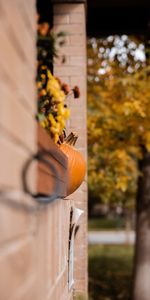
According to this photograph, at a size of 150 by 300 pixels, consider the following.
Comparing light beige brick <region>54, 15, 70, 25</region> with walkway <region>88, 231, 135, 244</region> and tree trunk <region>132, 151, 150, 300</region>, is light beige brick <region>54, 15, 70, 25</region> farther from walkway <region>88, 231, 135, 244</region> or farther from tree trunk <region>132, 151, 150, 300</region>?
walkway <region>88, 231, 135, 244</region>

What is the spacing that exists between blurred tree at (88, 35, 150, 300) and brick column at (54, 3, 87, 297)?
2020mm

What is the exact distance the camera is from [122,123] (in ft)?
24.0

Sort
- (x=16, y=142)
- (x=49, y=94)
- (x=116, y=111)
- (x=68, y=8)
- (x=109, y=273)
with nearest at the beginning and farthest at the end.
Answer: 1. (x=16, y=142)
2. (x=49, y=94)
3. (x=68, y=8)
4. (x=116, y=111)
5. (x=109, y=273)

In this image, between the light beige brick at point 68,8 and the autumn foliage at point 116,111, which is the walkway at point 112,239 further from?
the light beige brick at point 68,8

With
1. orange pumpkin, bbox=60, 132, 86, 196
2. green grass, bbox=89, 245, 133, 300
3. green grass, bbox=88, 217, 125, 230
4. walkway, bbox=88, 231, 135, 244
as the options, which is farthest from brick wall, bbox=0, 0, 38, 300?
green grass, bbox=88, 217, 125, 230

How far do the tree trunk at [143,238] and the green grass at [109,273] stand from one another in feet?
5.21

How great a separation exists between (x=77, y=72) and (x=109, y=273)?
8.79 meters

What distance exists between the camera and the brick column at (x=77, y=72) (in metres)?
4.53

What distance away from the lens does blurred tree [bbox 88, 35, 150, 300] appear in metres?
7.03

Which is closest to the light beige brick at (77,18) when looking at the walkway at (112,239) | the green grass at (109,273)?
the green grass at (109,273)

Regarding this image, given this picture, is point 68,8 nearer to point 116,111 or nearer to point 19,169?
point 116,111

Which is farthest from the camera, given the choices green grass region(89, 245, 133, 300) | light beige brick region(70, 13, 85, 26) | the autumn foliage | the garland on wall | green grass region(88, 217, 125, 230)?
green grass region(88, 217, 125, 230)

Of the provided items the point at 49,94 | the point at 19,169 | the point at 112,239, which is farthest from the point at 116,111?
the point at 112,239

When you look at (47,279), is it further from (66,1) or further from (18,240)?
(66,1)
